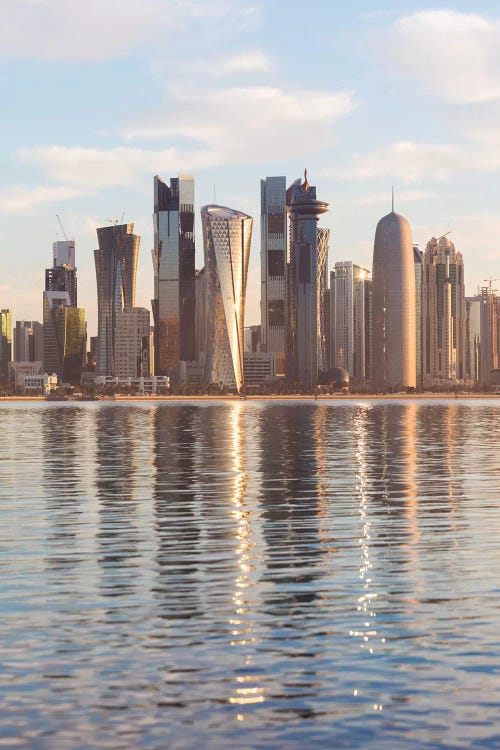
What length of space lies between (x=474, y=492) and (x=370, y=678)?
46.7 metres

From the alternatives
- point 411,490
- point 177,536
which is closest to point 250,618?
point 177,536

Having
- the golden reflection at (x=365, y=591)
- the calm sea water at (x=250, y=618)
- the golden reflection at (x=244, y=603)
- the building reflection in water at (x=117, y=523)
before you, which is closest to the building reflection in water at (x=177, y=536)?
the calm sea water at (x=250, y=618)

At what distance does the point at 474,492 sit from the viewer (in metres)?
69.2

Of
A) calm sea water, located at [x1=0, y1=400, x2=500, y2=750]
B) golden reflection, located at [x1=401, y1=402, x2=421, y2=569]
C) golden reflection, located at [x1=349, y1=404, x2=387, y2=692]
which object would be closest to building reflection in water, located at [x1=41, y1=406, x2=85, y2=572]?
calm sea water, located at [x1=0, y1=400, x2=500, y2=750]

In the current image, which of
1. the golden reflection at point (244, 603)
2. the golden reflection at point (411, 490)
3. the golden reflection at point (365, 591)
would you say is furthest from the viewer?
the golden reflection at point (411, 490)

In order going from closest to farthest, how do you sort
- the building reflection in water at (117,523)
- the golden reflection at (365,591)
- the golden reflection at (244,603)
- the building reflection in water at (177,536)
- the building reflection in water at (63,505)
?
the golden reflection at (244,603)
the golden reflection at (365,591)
the building reflection in water at (177,536)
the building reflection in water at (117,523)
the building reflection in water at (63,505)

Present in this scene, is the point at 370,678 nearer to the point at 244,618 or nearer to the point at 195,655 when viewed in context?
the point at 195,655

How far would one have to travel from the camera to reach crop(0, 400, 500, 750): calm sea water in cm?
2094

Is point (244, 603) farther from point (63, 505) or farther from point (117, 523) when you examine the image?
point (63, 505)

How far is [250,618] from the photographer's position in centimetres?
3020

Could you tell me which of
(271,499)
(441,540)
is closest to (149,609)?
(441,540)

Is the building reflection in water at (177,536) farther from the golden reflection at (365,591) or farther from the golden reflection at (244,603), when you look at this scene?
the golden reflection at (365,591)

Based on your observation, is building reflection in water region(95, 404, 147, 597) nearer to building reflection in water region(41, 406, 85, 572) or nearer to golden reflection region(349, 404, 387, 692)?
building reflection in water region(41, 406, 85, 572)

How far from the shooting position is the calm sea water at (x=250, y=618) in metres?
20.9
